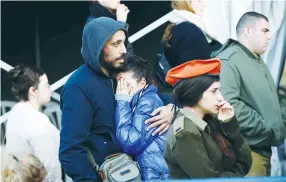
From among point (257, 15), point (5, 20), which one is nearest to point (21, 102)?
point (5, 20)

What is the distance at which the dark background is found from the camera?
22.8ft

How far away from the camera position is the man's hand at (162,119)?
6.40 metres

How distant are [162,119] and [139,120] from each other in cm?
16

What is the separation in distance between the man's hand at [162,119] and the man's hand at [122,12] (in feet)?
2.41

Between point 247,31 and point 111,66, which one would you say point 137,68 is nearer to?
point 111,66

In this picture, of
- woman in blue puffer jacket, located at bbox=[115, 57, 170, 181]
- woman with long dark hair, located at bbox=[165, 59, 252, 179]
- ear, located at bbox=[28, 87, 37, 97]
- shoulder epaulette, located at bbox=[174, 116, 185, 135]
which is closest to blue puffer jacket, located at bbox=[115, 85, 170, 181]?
woman in blue puffer jacket, located at bbox=[115, 57, 170, 181]

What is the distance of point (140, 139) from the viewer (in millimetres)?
6316

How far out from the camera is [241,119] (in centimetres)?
657

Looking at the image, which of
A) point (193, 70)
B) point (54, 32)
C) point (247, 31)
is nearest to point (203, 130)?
point (193, 70)

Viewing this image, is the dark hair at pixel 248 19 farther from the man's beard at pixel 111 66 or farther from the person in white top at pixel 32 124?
the person in white top at pixel 32 124

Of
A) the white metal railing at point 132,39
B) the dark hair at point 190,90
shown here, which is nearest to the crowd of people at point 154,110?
the dark hair at point 190,90

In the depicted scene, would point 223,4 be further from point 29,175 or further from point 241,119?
point 29,175

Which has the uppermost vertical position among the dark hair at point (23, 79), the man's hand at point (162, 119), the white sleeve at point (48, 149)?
the dark hair at point (23, 79)

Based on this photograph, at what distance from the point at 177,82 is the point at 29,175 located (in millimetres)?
1078
